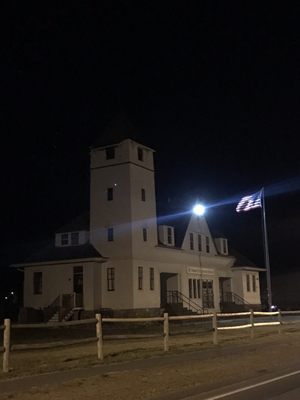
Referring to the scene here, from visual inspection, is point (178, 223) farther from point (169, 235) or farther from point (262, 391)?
point (262, 391)

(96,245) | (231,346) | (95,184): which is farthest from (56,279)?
(231,346)

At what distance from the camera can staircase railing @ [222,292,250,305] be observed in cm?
5702

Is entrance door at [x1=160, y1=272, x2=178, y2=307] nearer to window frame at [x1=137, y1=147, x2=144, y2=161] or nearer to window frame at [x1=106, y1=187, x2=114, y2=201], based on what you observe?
window frame at [x1=106, y1=187, x2=114, y2=201]

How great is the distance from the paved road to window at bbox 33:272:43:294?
3350cm

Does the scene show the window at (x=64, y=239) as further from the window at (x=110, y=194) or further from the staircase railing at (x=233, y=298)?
the staircase railing at (x=233, y=298)

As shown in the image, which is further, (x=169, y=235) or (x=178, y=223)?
(x=178, y=223)

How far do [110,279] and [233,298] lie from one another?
18124 millimetres

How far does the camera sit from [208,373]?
1430cm

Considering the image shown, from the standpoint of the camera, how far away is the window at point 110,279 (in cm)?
4331

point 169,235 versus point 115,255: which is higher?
point 169,235

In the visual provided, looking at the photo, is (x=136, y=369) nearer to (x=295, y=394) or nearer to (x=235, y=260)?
(x=295, y=394)

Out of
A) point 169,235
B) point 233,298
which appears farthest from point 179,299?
point 233,298

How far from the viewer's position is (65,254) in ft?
146

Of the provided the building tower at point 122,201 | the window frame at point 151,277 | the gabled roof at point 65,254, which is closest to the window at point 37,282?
the gabled roof at point 65,254
